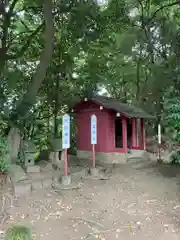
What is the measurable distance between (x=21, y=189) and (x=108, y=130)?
5.14m

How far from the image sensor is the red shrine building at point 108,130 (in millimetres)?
11125

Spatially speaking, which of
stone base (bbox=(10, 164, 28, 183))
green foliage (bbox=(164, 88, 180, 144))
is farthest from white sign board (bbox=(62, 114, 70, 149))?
green foliage (bbox=(164, 88, 180, 144))

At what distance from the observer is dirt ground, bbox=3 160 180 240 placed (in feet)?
17.3

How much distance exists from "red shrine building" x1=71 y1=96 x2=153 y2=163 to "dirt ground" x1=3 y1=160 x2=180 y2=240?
2.65 m

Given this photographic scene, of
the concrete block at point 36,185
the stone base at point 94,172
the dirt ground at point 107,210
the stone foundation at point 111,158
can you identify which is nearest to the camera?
the dirt ground at point 107,210

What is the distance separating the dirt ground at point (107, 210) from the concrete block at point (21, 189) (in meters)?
0.19

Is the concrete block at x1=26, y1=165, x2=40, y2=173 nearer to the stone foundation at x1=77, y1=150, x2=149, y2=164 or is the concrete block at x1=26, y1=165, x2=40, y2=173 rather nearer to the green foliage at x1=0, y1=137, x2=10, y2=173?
the green foliage at x1=0, y1=137, x2=10, y2=173

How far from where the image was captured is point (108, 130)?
1131 cm

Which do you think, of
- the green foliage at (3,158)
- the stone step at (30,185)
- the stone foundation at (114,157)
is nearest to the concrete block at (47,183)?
the stone step at (30,185)

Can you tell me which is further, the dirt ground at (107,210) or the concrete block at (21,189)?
the concrete block at (21,189)

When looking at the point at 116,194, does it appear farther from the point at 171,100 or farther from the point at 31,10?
the point at 31,10

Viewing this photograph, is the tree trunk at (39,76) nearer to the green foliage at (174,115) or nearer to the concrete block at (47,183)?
the concrete block at (47,183)

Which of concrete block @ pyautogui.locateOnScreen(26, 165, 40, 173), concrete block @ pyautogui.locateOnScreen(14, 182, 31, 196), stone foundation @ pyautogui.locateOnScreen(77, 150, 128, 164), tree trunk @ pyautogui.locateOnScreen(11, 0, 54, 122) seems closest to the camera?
concrete block @ pyautogui.locateOnScreen(14, 182, 31, 196)

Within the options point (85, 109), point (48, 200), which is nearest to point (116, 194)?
point (48, 200)
